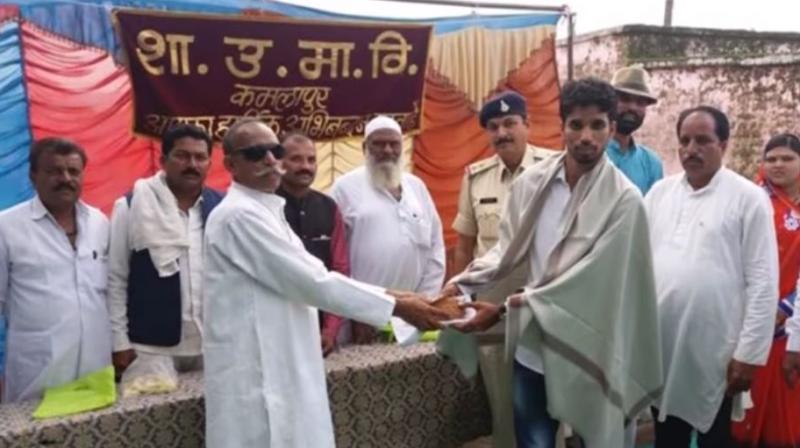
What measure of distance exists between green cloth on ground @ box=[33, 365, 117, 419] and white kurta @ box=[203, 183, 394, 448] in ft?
1.50

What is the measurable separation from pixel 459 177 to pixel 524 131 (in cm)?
229

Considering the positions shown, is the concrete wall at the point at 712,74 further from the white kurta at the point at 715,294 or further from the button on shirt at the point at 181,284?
the button on shirt at the point at 181,284

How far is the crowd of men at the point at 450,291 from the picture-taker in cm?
264

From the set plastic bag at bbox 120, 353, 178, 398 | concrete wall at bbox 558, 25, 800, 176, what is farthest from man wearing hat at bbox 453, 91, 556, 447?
concrete wall at bbox 558, 25, 800, 176

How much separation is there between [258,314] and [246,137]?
0.61 m

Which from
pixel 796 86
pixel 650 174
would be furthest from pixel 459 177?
pixel 796 86

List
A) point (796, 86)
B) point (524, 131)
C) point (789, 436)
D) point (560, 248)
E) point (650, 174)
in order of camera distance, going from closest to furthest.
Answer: point (560, 248) → point (789, 436) → point (524, 131) → point (650, 174) → point (796, 86)

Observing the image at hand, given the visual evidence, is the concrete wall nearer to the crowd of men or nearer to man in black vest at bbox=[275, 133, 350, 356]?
the crowd of men

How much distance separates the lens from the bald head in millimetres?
2703

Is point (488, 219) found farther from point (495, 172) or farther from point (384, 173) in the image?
point (384, 173)

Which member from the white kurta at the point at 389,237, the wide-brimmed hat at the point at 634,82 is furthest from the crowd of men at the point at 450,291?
the wide-brimmed hat at the point at 634,82

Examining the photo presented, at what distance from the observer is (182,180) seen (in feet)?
11.0

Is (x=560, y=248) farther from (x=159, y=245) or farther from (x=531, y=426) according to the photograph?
(x=159, y=245)

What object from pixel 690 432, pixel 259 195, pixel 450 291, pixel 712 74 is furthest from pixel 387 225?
pixel 712 74
